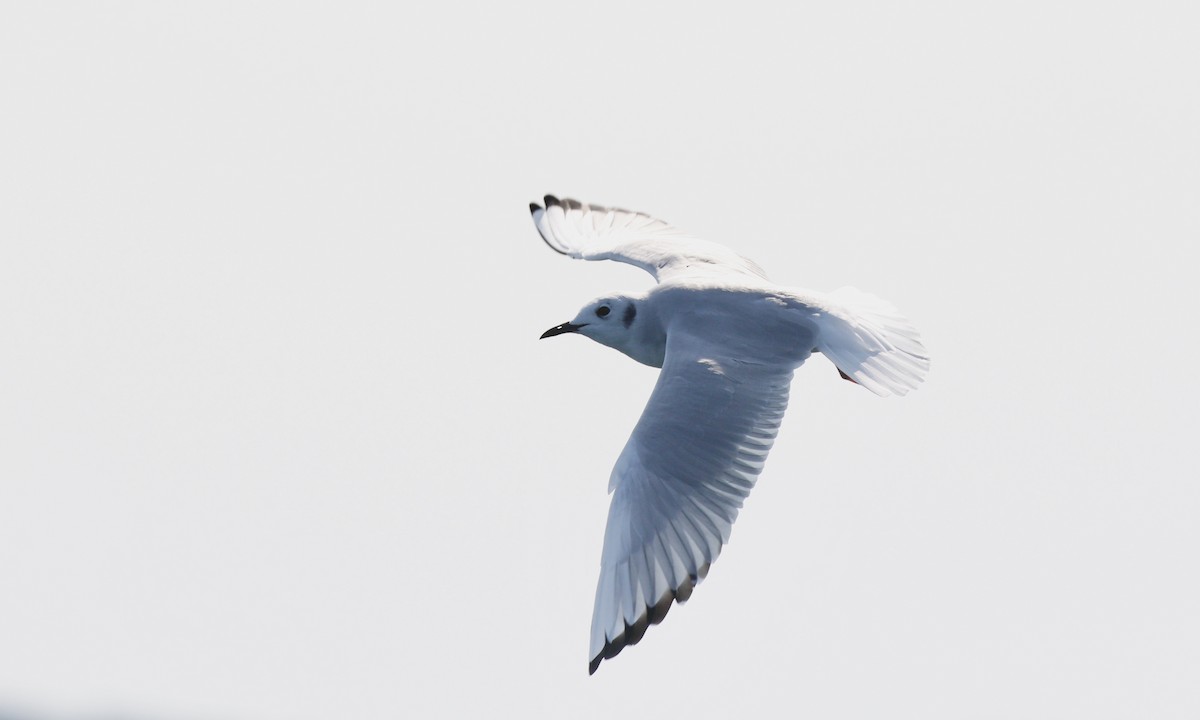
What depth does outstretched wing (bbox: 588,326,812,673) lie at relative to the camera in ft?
26.0

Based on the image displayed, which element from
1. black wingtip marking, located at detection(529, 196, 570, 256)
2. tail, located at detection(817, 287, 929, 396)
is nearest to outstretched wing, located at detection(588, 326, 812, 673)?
tail, located at detection(817, 287, 929, 396)

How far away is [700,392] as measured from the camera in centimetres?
843

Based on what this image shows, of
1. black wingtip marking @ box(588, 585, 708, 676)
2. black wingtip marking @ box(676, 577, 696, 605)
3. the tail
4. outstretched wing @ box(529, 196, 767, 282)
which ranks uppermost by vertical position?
outstretched wing @ box(529, 196, 767, 282)

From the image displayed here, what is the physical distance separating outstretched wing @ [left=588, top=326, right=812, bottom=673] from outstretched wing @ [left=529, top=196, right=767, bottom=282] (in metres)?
1.60

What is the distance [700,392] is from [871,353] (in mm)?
1132

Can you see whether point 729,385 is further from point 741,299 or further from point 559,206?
point 559,206

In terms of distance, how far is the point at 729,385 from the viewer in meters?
8.49

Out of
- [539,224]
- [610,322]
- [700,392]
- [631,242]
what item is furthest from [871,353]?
[539,224]

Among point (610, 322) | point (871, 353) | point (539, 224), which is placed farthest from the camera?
point (539, 224)

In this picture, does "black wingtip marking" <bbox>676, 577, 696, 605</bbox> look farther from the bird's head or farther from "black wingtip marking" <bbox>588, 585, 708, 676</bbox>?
the bird's head

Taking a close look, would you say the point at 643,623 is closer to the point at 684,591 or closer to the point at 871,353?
the point at 684,591

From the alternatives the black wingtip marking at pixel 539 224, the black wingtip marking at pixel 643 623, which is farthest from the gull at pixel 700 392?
the black wingtip marking at pixel 539 224

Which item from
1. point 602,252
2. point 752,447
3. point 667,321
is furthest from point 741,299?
point 602,252

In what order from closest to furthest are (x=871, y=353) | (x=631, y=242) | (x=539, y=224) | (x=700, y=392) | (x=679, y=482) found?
(x=679, y=482) → (x=700, y=392) → (x=871, y=353) → (x=631, y=242) → (x=539, y=224)
